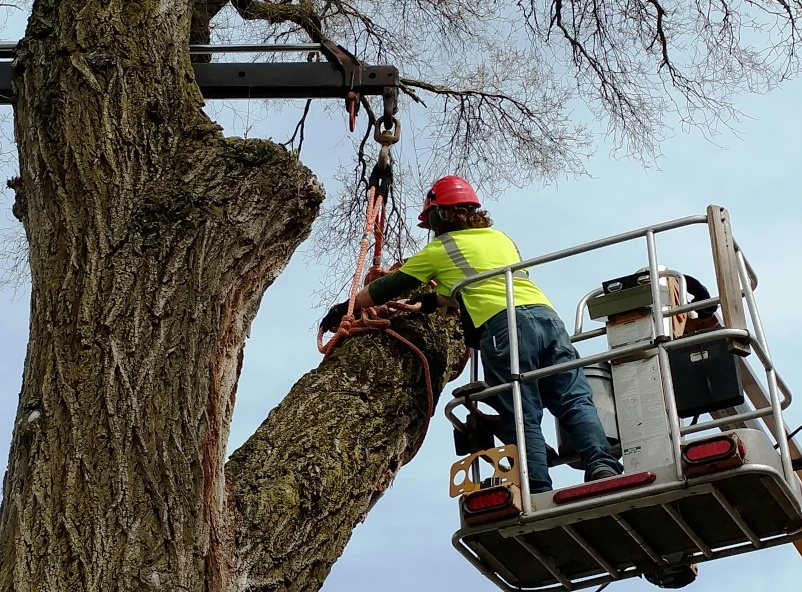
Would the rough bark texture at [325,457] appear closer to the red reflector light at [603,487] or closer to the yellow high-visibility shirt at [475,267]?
the yellow high-visibility shirt at [475,267]

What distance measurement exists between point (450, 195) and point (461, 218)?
126 mm

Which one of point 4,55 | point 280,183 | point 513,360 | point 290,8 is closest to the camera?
point 280,183

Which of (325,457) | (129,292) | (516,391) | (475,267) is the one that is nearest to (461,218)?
(475,267)

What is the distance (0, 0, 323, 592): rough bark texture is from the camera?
324 centimetres

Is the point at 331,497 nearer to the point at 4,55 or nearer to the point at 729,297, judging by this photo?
the point at 729,297

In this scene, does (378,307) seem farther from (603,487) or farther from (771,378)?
(771,378)

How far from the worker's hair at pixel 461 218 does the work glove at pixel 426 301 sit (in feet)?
1.65

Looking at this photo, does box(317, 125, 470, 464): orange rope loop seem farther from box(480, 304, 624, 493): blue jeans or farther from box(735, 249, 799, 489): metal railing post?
box(735, 249, 799, 489): metal railing post

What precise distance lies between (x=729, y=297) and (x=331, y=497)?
157 centimetres

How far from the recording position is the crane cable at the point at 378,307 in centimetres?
463

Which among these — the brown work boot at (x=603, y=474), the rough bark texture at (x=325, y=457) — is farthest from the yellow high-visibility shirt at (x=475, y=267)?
the brown work boot at (x=603, y=474)

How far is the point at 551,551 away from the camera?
4539 mm

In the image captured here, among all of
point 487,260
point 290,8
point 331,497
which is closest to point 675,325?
point 487,260

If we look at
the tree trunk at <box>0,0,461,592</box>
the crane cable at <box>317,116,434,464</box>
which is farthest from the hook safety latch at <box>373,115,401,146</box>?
the tree trunk at <box>0,0,461,592</box>
